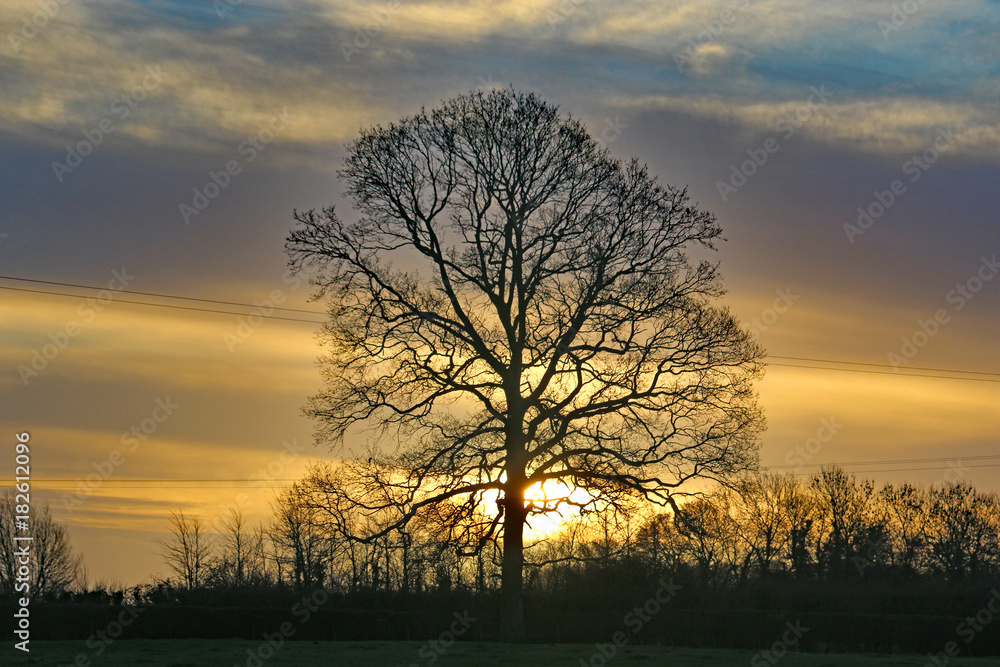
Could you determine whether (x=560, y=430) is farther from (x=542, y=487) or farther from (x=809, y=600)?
(x=809, y=600)

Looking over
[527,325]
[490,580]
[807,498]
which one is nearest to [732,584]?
[490,580]

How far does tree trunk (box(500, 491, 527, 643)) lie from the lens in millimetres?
27609

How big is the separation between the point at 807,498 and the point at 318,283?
5174cm

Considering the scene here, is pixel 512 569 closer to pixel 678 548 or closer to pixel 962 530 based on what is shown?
pixel 678 548

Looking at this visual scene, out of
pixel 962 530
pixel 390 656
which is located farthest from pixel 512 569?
pixel 962 530

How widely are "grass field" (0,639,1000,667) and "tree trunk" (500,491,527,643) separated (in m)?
1.03

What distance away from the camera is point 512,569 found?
27594mm

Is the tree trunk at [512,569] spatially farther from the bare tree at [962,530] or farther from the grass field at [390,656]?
the bare tree at [962,530]

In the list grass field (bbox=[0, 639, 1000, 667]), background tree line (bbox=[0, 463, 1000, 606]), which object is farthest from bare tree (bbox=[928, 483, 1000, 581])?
grass field (bbox=[0, 639, 1000, 667])

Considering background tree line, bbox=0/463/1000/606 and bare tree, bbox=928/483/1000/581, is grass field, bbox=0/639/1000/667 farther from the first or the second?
bare tree, bbox=928/483/1000/581

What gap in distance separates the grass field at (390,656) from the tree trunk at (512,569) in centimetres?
103

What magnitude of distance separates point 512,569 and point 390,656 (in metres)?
4.73

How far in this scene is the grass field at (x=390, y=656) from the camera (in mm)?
22484

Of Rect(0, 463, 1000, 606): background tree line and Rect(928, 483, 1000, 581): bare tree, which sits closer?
Rect(0, 463, 1000, 606): background tree line
